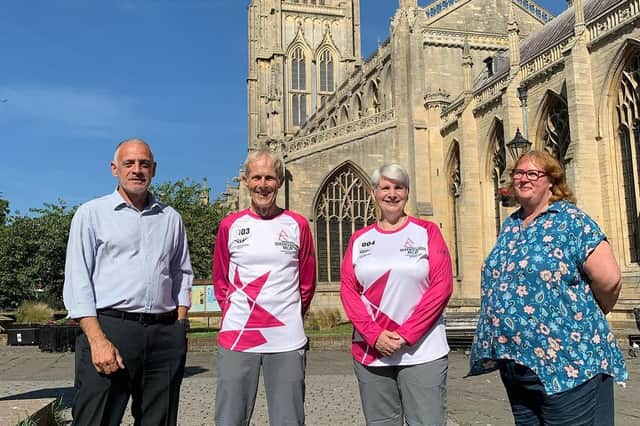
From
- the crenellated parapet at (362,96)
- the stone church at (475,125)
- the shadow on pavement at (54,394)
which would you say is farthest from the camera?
the crenellated parapet at (362,96)

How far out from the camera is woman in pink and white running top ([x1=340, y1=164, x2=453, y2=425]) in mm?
3400

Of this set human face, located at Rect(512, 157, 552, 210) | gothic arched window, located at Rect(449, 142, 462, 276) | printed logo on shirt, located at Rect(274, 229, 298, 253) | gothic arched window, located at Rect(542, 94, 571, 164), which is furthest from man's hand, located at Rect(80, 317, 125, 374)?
gothic arched window, located at Rect(449, 142, 462, 276)

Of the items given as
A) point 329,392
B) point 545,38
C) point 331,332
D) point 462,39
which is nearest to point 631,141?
point 545,38

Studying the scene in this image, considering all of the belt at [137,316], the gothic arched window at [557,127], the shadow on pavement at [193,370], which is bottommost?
the shadow on pavement at [193,370]

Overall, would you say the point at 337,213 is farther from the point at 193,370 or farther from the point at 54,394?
the point at 54,394

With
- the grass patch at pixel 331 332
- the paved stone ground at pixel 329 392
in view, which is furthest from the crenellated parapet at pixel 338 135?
the paved stone ground at pixel 329 392

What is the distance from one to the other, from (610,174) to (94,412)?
17000 millimetres

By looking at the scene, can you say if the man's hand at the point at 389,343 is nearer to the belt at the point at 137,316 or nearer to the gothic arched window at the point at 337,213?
the belt at the point at 137,316

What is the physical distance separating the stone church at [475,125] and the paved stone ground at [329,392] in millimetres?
6271

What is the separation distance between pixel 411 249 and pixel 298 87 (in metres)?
51.3

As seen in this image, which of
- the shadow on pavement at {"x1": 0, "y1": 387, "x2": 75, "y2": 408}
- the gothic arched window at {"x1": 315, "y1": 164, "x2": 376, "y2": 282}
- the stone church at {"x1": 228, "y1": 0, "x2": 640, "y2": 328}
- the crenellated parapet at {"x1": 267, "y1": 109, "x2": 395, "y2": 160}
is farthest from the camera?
the gothic arched window at {"x1": 315, "y1": 164, "x2": 376, "y2": 282}

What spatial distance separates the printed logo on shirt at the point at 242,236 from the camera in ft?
12.0

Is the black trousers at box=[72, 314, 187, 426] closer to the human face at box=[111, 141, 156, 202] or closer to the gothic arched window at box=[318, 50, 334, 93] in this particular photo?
the human face at box=[111, 141, 156, 202]

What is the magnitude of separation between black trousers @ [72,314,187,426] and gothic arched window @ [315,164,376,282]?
23644 millimetres
